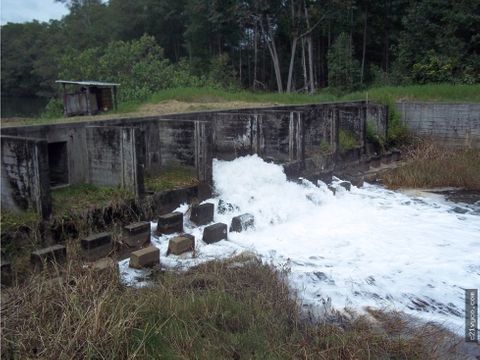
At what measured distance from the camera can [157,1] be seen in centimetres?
3394

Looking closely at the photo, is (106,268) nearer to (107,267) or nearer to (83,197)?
(107,267)

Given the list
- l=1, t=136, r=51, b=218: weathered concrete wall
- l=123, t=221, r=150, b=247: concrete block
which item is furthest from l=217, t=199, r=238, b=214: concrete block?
l=1, t=136, r=51, b=218: weathered concrete wall

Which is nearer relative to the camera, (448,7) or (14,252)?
(14,252)

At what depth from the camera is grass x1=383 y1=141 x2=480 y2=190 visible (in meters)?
11.8

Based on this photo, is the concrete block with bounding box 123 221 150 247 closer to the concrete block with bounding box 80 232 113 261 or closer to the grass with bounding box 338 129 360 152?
the concrete block with bounding box 80 232 113 261

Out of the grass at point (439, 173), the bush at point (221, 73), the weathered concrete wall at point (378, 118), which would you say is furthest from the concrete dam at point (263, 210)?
the bush at point (221, 73)

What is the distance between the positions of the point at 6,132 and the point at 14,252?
2.22 metres

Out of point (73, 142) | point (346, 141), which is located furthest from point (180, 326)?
point (346, 141)

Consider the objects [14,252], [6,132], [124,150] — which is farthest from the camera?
[124,150]

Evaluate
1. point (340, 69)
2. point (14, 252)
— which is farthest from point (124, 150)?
point (340, 69)

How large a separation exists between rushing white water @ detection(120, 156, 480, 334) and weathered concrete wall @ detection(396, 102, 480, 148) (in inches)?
167

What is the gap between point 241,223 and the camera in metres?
8.72

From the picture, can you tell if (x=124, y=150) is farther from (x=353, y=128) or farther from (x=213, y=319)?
(x=353, y=128)

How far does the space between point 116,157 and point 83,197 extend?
940 mm
